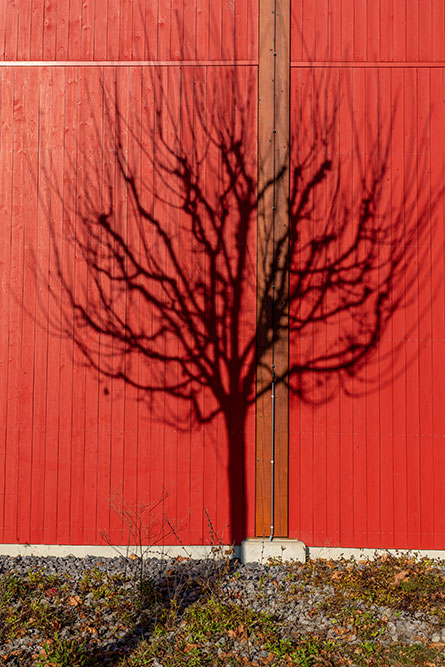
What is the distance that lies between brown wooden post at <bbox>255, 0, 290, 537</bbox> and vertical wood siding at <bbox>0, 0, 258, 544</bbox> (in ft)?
0.43

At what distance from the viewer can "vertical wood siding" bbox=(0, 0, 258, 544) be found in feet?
20.7

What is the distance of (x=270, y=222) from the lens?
6.43m

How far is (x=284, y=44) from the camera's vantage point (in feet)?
21.3

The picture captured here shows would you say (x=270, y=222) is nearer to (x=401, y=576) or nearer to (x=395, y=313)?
(x=395, y=313)

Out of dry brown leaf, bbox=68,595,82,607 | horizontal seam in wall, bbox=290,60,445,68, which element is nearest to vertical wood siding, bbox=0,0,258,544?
horizontal seam in wall, bbox=290,60,445,68

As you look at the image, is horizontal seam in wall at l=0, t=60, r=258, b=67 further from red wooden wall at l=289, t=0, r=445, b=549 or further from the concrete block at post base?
the concrete block at post base

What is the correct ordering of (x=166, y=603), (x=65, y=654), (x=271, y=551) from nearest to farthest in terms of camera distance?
(x=65, y=654), (x=166, y=603), (x=271, y=551)

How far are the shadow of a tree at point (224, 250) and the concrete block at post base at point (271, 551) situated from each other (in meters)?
0.47

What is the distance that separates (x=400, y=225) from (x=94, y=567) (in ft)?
16.5

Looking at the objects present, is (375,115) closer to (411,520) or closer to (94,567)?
(411,520)

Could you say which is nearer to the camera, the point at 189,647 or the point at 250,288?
the point at 189,647

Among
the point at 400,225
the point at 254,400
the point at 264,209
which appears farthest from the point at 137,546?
the point at 400,225

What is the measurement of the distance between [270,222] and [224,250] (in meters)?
0.62

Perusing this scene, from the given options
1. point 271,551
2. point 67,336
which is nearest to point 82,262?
point 67,336
